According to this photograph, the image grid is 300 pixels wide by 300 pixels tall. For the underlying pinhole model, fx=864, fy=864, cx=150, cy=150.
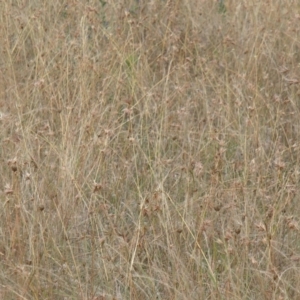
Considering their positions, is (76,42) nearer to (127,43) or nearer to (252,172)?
(127,43)

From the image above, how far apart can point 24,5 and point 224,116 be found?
1394mm

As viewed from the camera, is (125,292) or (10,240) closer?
(125,292)

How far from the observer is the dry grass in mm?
2787

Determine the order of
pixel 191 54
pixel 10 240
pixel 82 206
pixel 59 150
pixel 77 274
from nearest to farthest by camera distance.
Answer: pixel 77 274, pixel 10 240, pixel 82 206, pixel 59 150, pixel 191 54

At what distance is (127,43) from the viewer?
414 cm

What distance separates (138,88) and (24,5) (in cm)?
93

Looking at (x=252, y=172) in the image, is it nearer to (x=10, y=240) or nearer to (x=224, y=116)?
(x=224, y=116)

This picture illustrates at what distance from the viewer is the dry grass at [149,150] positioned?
2787 mm

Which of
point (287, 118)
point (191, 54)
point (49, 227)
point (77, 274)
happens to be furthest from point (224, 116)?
point (77, 274)

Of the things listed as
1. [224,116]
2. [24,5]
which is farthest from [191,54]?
[24,5]

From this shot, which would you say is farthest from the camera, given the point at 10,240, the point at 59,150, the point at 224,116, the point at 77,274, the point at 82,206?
the point at 224,116

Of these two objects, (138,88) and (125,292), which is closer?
(125,292)

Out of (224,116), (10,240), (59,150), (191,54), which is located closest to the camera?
(10,240)

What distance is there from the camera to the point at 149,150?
3.44 m
